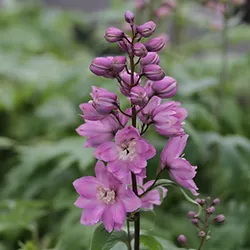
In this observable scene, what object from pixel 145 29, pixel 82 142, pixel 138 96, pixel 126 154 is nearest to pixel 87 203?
pixel 126 154

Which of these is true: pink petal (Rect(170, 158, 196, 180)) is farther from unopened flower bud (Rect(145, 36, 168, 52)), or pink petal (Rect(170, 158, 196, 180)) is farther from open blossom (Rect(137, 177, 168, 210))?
unopened flower bud (Rect(145, 36, 168, 52))

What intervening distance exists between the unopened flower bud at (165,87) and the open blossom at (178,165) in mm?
91

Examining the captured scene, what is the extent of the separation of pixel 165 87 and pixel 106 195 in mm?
238

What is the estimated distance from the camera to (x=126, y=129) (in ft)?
3.61

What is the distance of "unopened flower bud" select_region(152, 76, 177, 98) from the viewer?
44.8 inches

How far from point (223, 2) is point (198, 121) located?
19.1 inches

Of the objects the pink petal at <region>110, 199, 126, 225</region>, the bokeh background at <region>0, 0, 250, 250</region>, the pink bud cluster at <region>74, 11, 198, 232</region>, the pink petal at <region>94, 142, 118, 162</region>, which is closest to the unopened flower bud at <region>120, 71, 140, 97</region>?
the pink bud cluster at <region>74, 11, 198, 232</region>

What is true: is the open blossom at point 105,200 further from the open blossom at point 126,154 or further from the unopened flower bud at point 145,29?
the unopened flower bud at point 145,29

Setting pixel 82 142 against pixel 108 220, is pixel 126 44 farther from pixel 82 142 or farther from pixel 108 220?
pixel 82 142

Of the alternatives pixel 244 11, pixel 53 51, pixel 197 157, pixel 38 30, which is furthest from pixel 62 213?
pixel 38 30

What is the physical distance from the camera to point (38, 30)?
15.8 feet

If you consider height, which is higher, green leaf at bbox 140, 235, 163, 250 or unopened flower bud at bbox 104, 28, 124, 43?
unopened flower bud at bbox 104, 28, 124, 43

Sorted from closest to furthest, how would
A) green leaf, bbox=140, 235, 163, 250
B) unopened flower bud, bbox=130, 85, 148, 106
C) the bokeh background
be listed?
unopened flower bud, bbox=130, 85, 148, 106, green leaf, bbox=140, 235, 163, 250, the bokeh background

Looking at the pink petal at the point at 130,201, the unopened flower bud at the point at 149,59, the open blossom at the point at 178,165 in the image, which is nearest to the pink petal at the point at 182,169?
the open blossom at the point at 178,165
